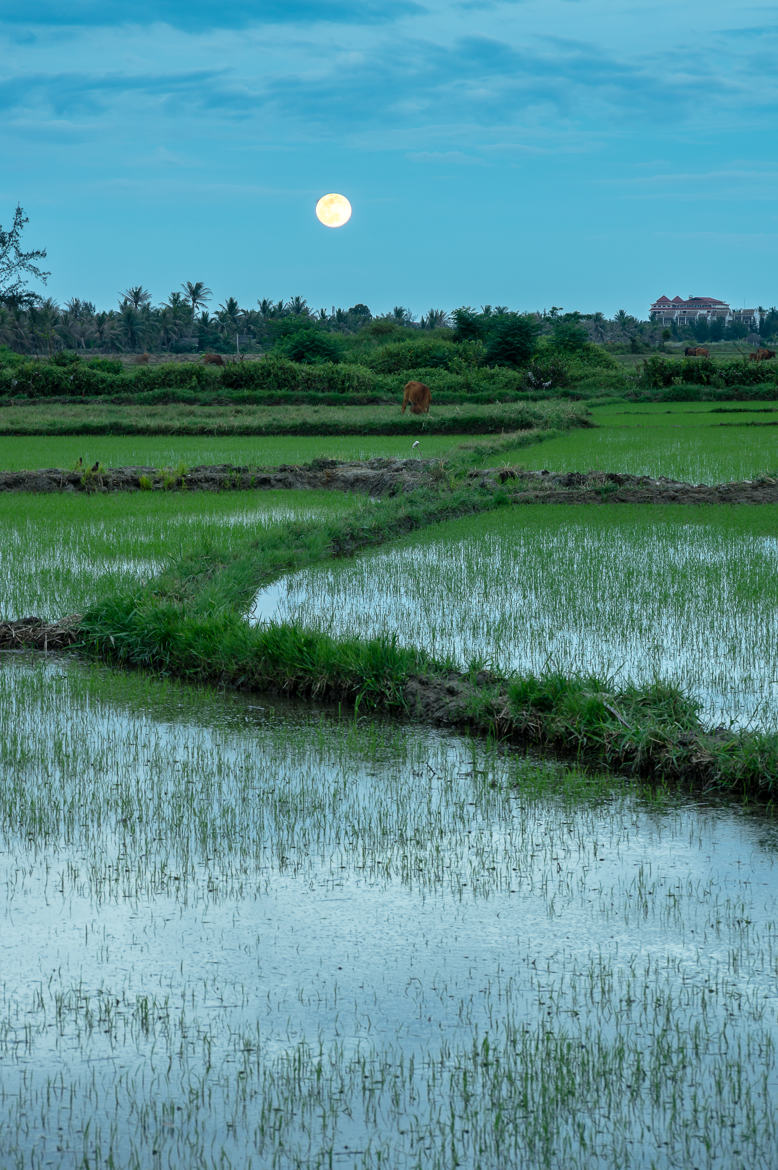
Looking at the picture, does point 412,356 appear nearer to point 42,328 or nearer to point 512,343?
point 512,343

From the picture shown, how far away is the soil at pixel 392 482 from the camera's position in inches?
459

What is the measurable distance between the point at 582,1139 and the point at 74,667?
14.3ft

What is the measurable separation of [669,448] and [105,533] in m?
9.46

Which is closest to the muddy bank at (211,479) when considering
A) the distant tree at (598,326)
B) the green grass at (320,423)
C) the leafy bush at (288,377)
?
the green grass at (320,423)

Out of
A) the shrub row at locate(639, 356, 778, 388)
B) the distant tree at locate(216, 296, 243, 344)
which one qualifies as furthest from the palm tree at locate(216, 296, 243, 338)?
the shrub row at locate(639, 356, 778, 388)

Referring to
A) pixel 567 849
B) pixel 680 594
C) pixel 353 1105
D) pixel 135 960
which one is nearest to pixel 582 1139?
pixel 353 1105

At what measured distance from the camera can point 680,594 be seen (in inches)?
273

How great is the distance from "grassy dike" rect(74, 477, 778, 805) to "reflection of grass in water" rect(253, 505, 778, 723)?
0.32 meters

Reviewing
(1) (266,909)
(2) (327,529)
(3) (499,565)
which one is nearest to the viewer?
(1) (266,909)

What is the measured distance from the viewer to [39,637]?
6258 millimetres

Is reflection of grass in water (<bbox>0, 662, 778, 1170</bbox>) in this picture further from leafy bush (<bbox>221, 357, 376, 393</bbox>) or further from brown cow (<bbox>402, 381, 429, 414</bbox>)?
leafy bush (<bbox>221, 357, 376, 393</bbox>)

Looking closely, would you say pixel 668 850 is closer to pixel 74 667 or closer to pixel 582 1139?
pixel 582 1139

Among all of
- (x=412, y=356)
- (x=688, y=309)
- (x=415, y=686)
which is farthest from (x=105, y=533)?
(x=688, y=309)

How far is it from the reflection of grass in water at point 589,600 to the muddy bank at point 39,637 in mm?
1227
